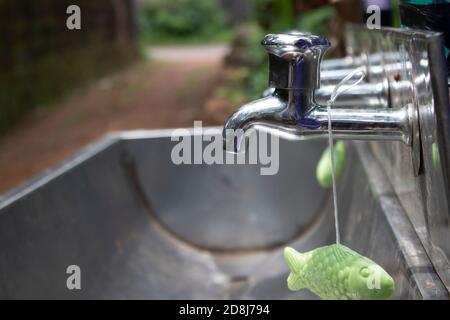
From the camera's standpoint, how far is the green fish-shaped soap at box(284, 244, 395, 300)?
722 mm

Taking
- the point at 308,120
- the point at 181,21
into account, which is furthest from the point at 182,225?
the point at 181,21

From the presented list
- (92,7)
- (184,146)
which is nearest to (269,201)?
(184,146)

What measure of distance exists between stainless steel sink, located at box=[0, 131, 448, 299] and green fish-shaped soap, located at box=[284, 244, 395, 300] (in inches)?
2.8

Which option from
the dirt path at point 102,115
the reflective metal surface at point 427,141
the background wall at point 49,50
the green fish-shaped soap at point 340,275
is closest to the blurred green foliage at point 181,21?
the background wall at point 49,50

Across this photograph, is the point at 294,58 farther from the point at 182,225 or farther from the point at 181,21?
the point at 181,21

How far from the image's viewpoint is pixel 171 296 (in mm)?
1334

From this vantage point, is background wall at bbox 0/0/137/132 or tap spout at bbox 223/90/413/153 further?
background wall at bbox 0/0/137/132

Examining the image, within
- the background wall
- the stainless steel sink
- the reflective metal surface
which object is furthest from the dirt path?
the reflective metal surface

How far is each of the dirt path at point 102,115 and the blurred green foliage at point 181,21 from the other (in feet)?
21.6

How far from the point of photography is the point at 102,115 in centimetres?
677

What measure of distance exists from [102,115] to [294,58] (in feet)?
20.0

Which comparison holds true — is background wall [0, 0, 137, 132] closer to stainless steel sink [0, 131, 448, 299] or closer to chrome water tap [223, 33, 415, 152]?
stainless steel sink [0, 131, 448, 299]

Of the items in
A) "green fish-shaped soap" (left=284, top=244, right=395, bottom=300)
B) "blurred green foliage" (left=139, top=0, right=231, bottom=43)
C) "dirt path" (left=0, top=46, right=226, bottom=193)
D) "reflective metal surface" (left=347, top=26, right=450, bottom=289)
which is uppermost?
"blurred green foliage" (left=139, top=0, right=231, bottom=43)
